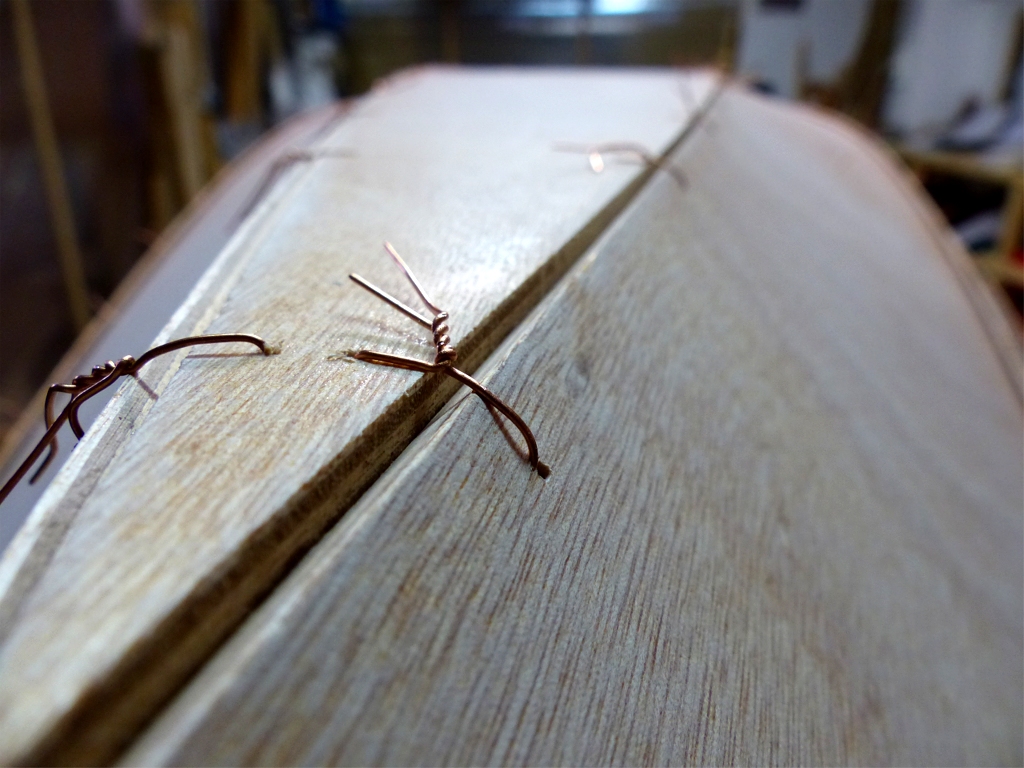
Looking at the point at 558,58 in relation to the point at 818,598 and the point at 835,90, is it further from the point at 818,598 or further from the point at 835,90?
the point at 818,598

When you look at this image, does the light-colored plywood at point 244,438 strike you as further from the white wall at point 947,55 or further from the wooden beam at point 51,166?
the white wall at point 947,55

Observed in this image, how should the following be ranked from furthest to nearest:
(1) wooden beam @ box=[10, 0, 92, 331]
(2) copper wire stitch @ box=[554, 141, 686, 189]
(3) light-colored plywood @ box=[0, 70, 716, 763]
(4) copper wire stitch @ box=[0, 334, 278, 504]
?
(1) wooden beam @ box=[10, 0, 92, 331] < (2) copper wire stitch @ box=[554, 141, 686, 189] < (4) copper wire stitch @ box=[0, 334, 278, 504] < (3) light-colored plywood @ box=[0, 70, 716, 763]

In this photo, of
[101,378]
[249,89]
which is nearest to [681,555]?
[101,378]

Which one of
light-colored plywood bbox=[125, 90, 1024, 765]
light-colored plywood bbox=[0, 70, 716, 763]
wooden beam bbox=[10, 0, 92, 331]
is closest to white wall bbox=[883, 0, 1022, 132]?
light-colored plywood bbox=[125, 90, 1024, 765]

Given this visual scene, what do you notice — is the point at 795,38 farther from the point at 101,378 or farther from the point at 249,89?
the point at 101,378

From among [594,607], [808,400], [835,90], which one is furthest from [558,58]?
[594,607]

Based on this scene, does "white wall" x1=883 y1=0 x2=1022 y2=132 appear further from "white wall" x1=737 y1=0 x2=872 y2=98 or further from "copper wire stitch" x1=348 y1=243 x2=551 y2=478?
"copper wire stitch" x1=348 y1=243 x2=551 y2=478
